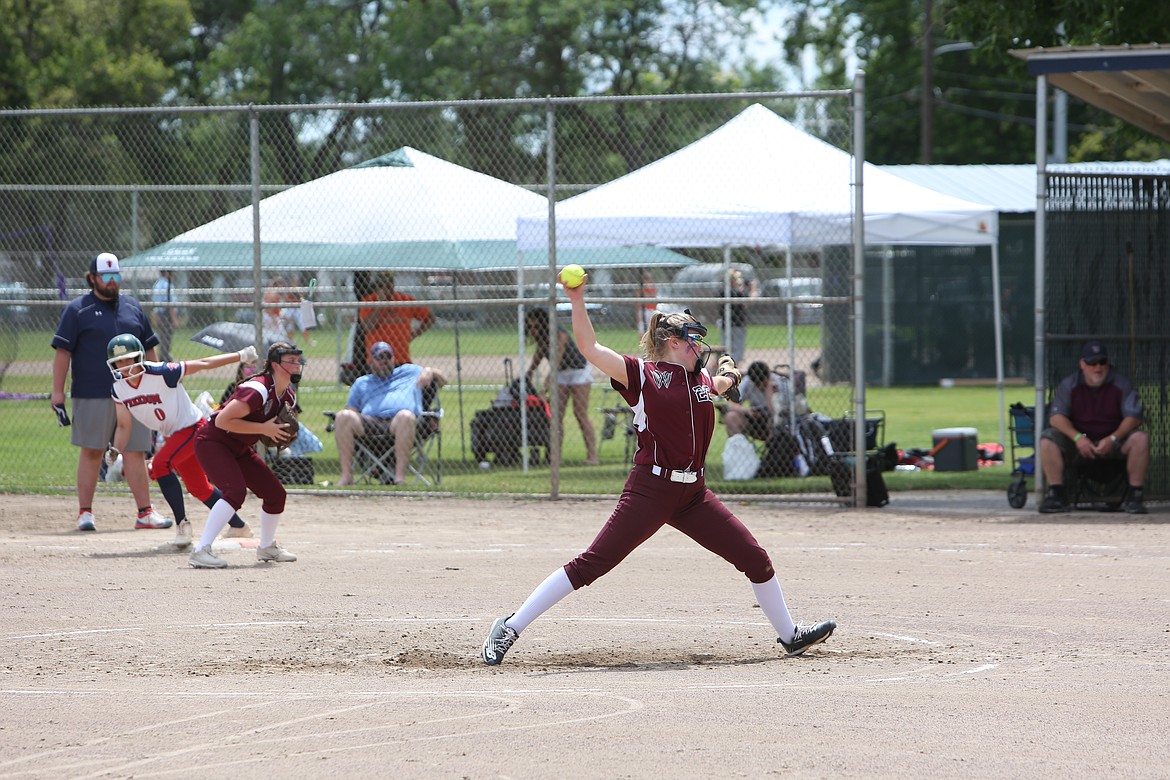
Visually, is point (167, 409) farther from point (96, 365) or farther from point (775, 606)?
point (775, 606)

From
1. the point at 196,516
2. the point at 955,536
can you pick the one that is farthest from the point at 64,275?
the point at 955,536

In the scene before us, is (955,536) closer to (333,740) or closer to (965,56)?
(333,740)

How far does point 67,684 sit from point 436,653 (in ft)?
5.76

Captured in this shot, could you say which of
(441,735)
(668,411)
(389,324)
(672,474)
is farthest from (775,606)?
(389,324)

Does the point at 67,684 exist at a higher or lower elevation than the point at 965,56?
lower

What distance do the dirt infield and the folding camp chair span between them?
2.28 meters

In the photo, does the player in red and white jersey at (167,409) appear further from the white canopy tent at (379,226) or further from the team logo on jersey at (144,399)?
the white canopy tent at (379,226)

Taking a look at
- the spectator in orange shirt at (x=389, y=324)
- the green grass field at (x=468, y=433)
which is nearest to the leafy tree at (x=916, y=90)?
the green grass field at (x=468, y=433)

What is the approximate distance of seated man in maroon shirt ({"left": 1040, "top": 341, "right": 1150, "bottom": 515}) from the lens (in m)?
12.3

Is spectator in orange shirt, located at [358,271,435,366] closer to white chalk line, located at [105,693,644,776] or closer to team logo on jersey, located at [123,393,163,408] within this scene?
team logo on jersey, located at [123,393,163,408]

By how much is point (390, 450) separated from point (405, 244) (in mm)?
2151

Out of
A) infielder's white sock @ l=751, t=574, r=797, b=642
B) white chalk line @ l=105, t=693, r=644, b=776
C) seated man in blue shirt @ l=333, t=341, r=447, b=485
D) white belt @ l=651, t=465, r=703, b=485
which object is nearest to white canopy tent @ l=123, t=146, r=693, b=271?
seated man in blue shirt @ l=333, t=341, r=447, b=485

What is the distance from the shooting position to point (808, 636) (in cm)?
714

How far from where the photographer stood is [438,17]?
4656cm
